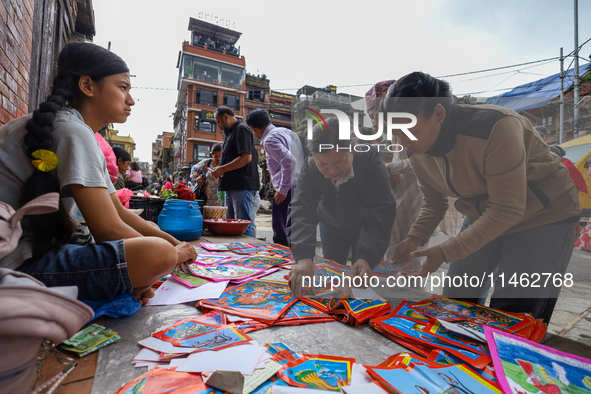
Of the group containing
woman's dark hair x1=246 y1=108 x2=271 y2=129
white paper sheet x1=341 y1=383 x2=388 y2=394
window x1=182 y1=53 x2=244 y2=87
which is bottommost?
white paper sheet x1=341 y1=383 x2=388 y2=394

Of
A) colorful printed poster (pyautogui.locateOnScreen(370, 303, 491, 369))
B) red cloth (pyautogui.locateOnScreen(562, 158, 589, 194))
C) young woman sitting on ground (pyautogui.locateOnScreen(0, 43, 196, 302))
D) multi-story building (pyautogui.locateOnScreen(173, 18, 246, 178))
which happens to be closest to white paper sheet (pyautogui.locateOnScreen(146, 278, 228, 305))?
young woman sitting on ground (pyautogui.locateOnScreen(0, 43, 196, 302))

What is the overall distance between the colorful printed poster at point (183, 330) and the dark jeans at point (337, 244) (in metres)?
0.62

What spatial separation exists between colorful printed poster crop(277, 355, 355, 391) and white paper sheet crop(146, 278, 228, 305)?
57cm

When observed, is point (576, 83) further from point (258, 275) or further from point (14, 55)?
point (14, 55)

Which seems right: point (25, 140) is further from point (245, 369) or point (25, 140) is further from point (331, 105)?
point (331, 105)

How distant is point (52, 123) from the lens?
95 centimetres

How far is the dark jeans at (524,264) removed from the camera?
985mm

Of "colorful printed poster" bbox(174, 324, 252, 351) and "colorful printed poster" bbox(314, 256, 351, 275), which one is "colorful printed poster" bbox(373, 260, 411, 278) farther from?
"colorful printed poster" bbox(174, 324, 252, 351)

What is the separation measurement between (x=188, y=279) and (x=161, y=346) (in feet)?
1.98

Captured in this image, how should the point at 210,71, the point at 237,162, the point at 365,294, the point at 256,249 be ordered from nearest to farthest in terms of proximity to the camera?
1. the point at 365,294
2. the point at 256,249
3. the point at 237,162
4. the point at 210,71

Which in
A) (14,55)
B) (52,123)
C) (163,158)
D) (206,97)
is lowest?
(52,123)

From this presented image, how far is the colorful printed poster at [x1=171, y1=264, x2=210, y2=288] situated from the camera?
4.41 ft

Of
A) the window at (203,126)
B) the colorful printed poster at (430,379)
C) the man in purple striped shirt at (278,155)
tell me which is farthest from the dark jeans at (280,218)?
the window at (203,126)

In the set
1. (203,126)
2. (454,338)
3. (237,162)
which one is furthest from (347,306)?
(203,126)
